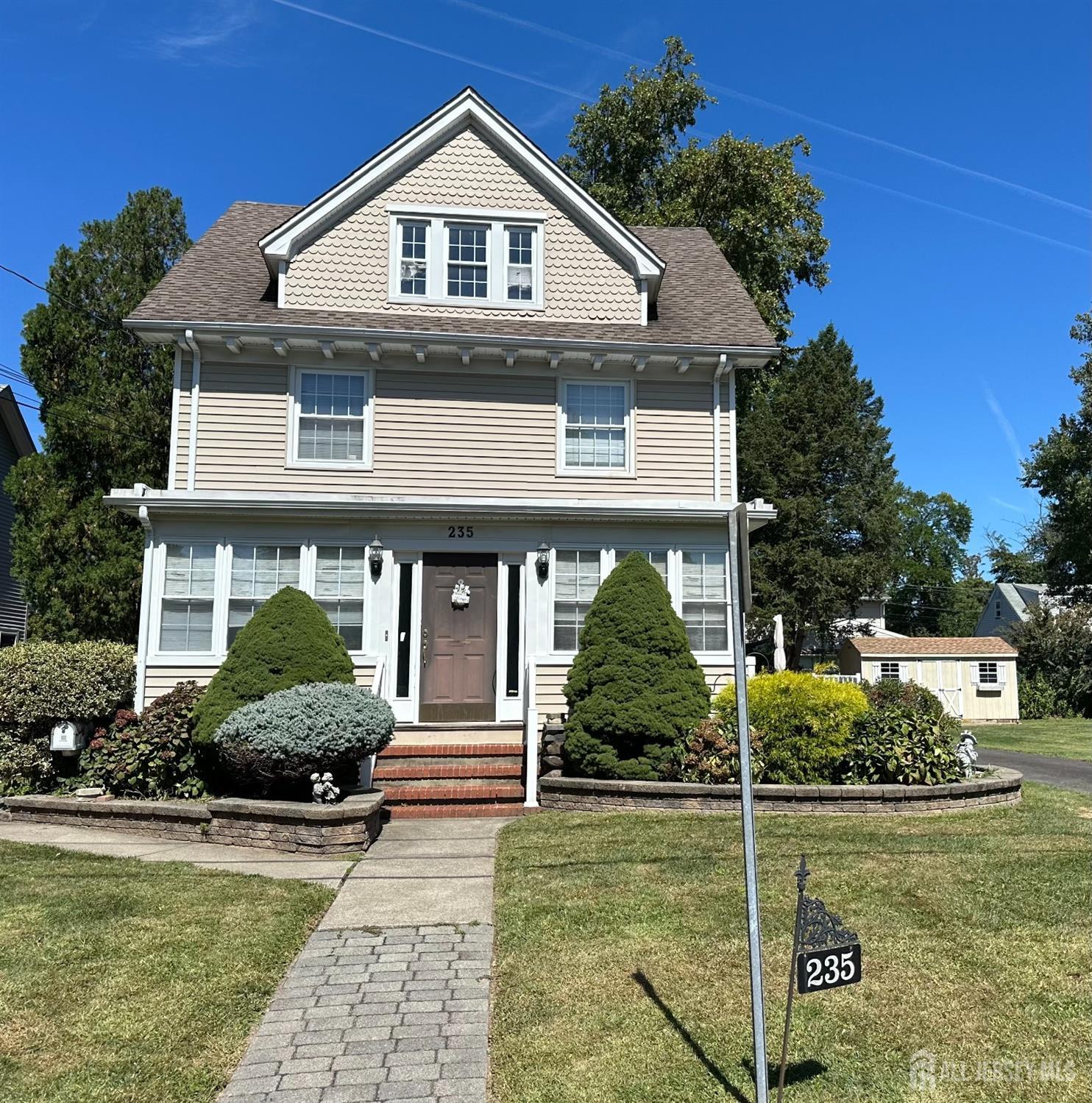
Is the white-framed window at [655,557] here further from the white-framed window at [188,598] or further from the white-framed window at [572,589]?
the white-framed window at [188,598]

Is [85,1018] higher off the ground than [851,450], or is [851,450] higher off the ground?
[851,450]

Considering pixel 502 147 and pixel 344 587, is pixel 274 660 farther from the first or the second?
pixel 502 147

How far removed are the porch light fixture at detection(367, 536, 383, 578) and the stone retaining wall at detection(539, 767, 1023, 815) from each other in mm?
3996

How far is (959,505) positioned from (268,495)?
72.7m

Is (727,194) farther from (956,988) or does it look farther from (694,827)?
(956,988)

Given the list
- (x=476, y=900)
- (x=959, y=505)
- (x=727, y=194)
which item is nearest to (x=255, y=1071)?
(x=476, y=900)

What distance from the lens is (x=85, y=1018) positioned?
4379 mm

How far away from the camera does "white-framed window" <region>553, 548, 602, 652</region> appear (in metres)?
12.3

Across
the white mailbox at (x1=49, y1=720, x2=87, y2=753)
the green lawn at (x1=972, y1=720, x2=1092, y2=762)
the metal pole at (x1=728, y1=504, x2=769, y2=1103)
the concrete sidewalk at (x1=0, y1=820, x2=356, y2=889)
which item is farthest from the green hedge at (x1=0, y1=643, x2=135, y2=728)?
the green lawn at (x1=972, y1=720, x2=1092, y2=762)

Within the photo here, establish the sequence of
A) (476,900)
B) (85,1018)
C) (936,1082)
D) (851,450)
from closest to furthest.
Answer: (936,1082) < (85,1018) < (476,900) < (851,450)

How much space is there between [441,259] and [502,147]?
2081 millimetres

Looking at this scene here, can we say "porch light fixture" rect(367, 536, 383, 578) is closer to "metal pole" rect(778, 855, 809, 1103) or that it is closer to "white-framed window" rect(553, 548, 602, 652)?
"white-framed window" rect(553, 548, 602, 652)

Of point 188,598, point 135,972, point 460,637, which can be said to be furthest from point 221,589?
point 135,972

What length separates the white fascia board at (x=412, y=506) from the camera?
11484 mm
